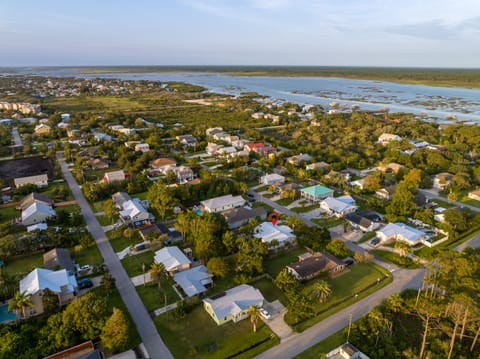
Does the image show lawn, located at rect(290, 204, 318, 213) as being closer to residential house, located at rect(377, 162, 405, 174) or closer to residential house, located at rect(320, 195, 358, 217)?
residential house, located at rect(320, 195, 358, 217)

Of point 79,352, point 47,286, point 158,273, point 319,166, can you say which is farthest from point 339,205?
point 47,286

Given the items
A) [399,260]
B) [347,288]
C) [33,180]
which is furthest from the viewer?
[33,180]

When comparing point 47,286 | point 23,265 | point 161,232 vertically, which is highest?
point 47,286

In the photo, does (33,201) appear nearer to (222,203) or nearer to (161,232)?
(161,232)

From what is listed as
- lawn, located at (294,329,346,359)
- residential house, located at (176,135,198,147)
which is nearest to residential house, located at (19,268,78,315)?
lawn, located at (294,329,346,359)

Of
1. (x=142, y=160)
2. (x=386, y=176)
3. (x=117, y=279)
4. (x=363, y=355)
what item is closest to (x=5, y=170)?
(x=142, y=160)

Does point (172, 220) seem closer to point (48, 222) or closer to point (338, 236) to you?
point (48, 222)

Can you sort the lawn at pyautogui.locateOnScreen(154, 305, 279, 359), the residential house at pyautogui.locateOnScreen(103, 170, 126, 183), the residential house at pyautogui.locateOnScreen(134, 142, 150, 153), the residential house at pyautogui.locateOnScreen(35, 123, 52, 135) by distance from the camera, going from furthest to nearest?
the residential house at pyautogui.locateOnScreen(35, 123, 52, 135) < the residential house at pyautogui.locateOnScreen(134, 142, 150, 153) < the residential house at pyautogui.locateOnScreen(103, 170, 126, 183) < the lawn at pyautogui.locateOnScreen(154, 305, 279, 359)
